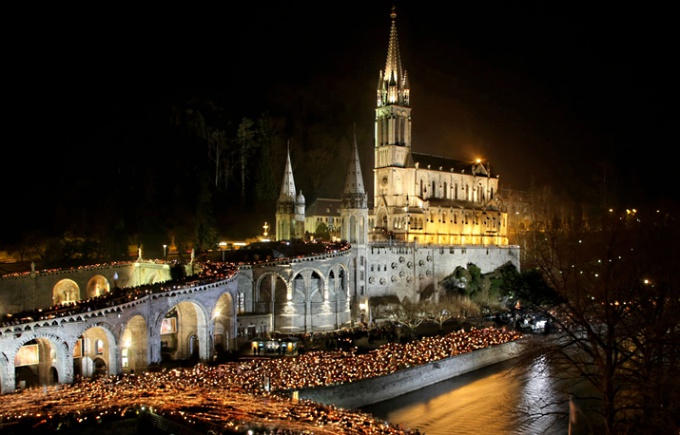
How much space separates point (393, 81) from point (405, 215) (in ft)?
67.0

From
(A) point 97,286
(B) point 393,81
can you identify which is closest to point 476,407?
(A) point 97,286

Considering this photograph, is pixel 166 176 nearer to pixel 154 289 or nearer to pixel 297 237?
pixel 297 237

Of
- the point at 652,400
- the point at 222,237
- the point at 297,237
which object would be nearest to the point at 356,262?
the point at 297,237

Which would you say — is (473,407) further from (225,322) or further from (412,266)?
(412,266)

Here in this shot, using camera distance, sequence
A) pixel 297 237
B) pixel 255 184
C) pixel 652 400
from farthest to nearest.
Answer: pixel 255 184 < pixel 297 237 < pixel 652 400

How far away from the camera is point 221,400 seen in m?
31.2

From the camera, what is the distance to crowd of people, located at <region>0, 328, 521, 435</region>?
90.7 feet

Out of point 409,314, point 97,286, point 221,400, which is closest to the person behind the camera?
point 221,400

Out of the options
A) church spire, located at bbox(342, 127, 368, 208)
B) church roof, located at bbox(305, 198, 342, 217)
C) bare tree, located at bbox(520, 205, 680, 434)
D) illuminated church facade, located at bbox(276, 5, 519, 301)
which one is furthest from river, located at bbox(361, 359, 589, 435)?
church roof, located at bbox(305, 198, 342, 217)

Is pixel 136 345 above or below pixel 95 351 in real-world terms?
above

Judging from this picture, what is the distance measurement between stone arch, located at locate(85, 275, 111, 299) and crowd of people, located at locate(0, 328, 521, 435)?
25.4 m

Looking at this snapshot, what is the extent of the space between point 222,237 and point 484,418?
1938 inches

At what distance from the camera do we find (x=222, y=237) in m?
81.8

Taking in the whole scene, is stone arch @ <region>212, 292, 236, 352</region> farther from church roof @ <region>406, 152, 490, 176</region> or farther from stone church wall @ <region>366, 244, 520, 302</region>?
church roof @ <region>406, 152, 490, 176</region>
